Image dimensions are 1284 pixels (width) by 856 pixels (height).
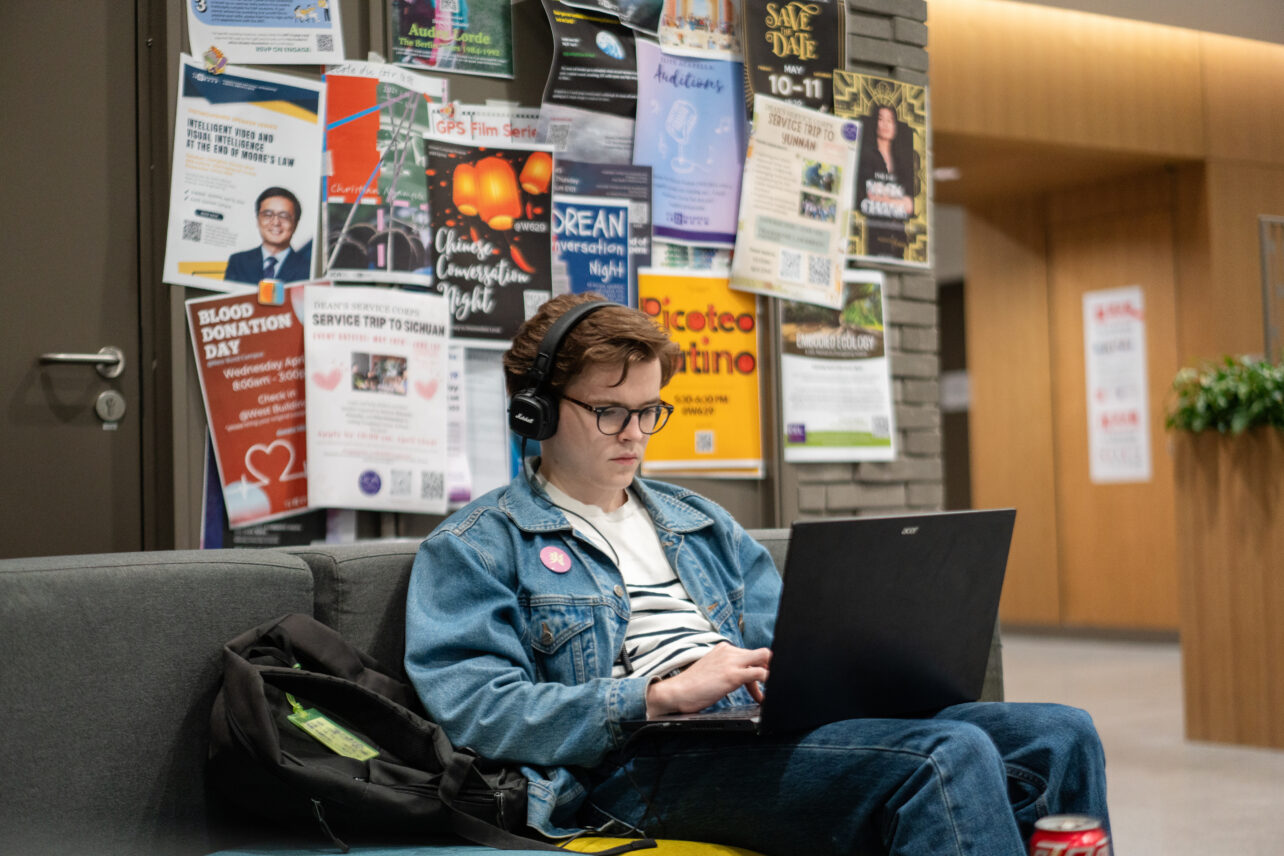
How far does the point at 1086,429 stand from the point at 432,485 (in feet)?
21.2

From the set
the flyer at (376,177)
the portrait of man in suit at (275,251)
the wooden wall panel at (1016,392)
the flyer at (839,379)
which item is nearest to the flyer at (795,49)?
the flyer at (839,379)

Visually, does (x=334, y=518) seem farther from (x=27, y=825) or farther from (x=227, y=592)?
(x=27, y=825)

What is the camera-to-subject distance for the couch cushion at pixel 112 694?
5.46 feet

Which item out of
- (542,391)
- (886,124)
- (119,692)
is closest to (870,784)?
(542,391)

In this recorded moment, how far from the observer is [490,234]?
10.2 feet

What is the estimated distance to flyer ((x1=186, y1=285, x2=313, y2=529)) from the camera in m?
2.77

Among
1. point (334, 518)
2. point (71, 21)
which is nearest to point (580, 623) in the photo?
point (334, 518)

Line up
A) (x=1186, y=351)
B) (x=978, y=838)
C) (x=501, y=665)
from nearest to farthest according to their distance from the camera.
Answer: (x=978, y=838) → (x=501, y=665) → (x=1186, y=351)

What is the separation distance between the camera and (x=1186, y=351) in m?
7.90

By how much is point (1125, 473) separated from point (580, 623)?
7.04 meters

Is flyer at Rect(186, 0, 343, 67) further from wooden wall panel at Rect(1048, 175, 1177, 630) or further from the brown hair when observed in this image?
wooden wall panel at Rect(1048, 175, 1177, 630)

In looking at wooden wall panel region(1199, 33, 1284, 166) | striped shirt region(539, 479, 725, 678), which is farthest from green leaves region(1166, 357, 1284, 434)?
wooden wall panel region(1199, 33, 1284, 166)

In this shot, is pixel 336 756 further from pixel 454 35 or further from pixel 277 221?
pixel 454 35

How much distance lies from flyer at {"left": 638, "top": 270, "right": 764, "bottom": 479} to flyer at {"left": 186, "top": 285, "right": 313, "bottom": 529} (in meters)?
0.93
